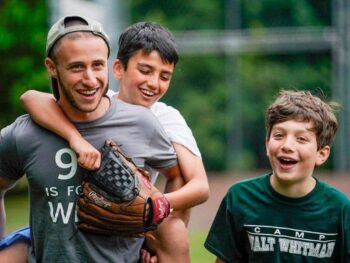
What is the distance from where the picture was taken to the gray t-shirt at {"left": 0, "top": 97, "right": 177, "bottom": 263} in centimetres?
405

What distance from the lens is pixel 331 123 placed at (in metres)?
4.55

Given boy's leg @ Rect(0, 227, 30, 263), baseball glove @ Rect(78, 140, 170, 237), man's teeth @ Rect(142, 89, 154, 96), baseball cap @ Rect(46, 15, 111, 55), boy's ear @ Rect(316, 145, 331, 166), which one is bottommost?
boy's leg @ Rect(0, 227, 30, 263)

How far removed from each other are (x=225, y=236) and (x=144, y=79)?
0.80 m

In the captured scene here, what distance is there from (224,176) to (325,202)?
1526 centimetres

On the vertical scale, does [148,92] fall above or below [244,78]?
below

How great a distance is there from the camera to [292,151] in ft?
14.3

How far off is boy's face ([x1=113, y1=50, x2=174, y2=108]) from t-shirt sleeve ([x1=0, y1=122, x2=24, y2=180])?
72cm

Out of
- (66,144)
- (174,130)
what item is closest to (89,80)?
(66,144)

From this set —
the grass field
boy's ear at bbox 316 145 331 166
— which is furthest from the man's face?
the grass field

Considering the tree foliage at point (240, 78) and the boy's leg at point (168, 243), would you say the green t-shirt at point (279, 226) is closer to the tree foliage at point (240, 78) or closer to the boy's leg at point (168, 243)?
the boy's leg at point (168, 243)

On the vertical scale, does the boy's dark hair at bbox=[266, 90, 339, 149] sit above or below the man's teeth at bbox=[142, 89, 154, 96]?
below

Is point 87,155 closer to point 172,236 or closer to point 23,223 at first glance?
point 172,236

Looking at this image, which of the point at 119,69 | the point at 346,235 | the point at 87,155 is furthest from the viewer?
the point at 119,69

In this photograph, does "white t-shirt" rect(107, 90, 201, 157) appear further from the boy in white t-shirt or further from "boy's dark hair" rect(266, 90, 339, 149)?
"boy's dark hair" rect(266, 90, 339, 149)
